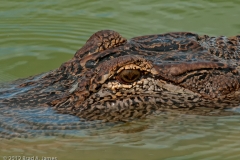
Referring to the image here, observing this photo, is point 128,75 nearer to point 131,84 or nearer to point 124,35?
point 131,84

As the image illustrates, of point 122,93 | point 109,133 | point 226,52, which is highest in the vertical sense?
point 226,52

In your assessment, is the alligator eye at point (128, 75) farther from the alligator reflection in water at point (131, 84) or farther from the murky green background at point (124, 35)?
the murky green background at point (124, 35)

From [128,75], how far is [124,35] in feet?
12.5

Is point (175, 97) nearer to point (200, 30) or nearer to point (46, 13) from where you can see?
point (200, 30)

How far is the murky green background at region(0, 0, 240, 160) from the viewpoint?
5.84 meters

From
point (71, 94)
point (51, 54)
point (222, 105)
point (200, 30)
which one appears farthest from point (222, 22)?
point (71, 94)

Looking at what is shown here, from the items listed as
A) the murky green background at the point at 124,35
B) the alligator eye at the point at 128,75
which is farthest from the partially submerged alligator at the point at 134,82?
the murky green background at the point at 124,35

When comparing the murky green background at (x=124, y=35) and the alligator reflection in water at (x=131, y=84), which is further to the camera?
the alligator reflection in water at (x=131, y=84)

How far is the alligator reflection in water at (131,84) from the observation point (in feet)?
20.2

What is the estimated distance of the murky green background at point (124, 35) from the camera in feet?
19.1

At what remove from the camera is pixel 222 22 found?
1016cm

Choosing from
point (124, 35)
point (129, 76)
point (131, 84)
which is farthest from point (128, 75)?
point (124, 35)

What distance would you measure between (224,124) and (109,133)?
1.36 m

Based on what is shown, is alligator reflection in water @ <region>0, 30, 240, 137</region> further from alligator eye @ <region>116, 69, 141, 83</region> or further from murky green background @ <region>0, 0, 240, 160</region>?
murky green background @ <region>0, 0, 240, 160</region>
